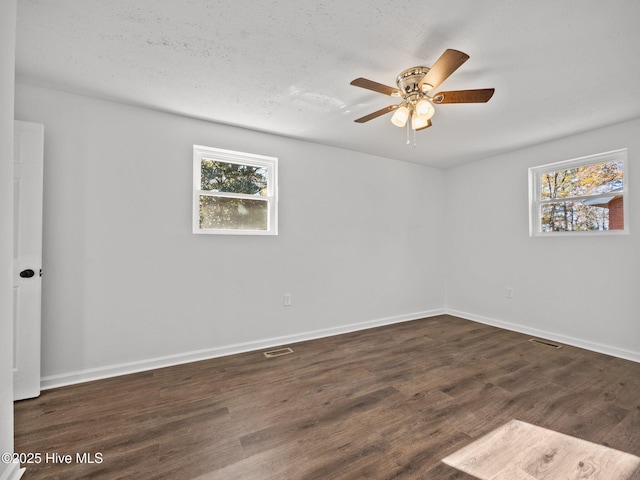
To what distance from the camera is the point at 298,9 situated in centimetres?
159

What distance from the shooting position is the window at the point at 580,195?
3129 millimetres

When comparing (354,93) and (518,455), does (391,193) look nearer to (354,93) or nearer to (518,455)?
(354,93)

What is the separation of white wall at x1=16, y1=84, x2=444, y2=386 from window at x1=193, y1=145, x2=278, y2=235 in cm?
10

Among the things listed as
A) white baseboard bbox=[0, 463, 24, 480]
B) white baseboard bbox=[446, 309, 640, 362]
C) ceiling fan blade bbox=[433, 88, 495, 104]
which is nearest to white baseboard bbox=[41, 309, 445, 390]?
white baseboard bbox=[0, 463, 24, 480]

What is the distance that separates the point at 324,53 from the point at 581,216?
11.8ft

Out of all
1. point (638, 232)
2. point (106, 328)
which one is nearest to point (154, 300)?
point (106, 328)

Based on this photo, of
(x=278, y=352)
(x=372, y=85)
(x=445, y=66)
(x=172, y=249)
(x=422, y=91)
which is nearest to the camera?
(x=445, y=66)

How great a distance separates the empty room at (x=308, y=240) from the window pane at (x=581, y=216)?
2cm

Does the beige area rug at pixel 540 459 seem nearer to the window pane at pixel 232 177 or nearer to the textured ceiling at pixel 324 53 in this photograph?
the textured ceiling at pixel 324 53

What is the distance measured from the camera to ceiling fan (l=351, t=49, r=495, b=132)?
5.85 feet

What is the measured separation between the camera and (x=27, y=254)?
86.4 inches

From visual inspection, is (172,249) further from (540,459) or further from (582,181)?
(582,181)

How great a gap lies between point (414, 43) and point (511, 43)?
621 millimetres

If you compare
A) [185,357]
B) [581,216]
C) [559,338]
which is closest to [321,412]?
[185,357]
